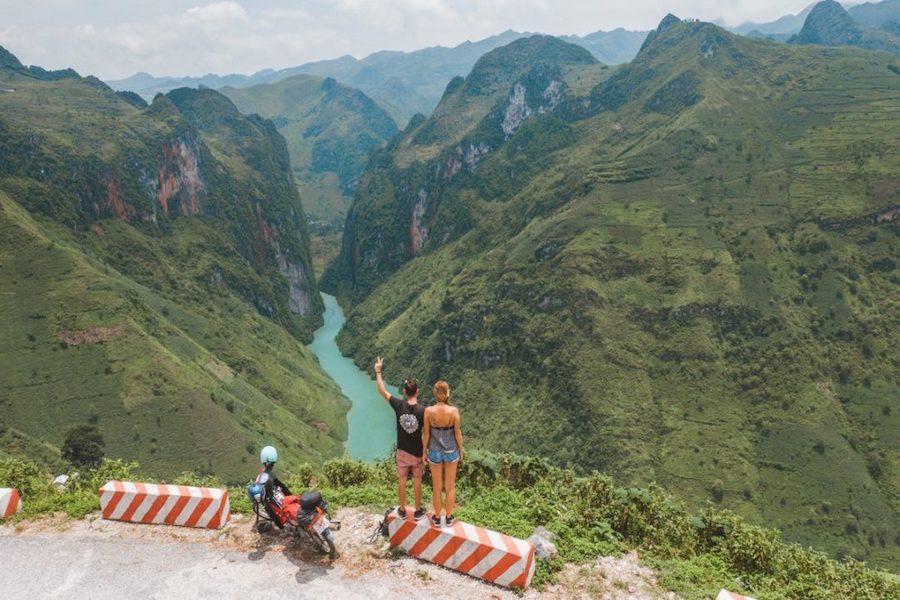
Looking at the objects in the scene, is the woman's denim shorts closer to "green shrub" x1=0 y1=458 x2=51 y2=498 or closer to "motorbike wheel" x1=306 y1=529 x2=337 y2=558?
"motorbike wheel" x1=306 y1=529 x2=337 y2=558

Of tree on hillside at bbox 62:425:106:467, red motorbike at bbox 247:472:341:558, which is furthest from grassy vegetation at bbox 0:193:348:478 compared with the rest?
red motorbike at bbox 247:472:341:558

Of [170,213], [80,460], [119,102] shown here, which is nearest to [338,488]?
[80,460]

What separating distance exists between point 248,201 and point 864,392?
557 feet

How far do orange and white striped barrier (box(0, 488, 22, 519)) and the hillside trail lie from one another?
0.70m

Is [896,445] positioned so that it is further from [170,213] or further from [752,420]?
[170,213]

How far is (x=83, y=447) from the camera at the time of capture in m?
62.4

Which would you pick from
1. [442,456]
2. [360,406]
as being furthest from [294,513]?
[360,406]

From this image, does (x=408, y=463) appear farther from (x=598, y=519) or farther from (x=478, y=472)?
(x=598, y=519)

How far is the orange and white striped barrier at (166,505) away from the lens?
1538cm

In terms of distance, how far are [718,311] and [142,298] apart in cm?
9417

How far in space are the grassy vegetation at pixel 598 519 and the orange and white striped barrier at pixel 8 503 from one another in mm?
270

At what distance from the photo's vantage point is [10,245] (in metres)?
86.0

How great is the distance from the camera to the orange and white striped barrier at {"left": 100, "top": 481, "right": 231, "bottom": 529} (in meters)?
15.4

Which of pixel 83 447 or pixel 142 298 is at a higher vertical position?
pixel 142 298
